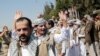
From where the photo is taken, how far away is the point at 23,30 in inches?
204

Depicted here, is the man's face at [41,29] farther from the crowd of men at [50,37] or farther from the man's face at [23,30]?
the man's face at [23,30]

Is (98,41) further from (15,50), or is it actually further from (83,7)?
(83,7)

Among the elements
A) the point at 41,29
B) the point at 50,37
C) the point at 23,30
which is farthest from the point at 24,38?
the point at 50,37

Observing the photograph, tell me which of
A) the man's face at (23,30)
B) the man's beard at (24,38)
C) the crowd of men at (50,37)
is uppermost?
the man's face at (23,30)

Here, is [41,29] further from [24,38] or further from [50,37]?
[24,38]

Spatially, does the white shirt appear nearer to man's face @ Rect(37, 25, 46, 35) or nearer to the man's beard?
the man's beard

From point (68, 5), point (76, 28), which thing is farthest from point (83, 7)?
point (76, 28)

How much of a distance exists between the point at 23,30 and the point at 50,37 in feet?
8.44

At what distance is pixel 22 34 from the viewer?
513 cm

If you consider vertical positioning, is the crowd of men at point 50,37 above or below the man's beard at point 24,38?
below

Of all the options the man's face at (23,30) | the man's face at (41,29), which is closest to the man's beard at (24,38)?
the man's face at (23,30)

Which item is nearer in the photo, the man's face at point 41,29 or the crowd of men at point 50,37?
the crowd of men at point 50,37

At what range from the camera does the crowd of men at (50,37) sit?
17.0ft

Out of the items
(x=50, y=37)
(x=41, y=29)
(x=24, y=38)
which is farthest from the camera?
(x=50, y=37)
